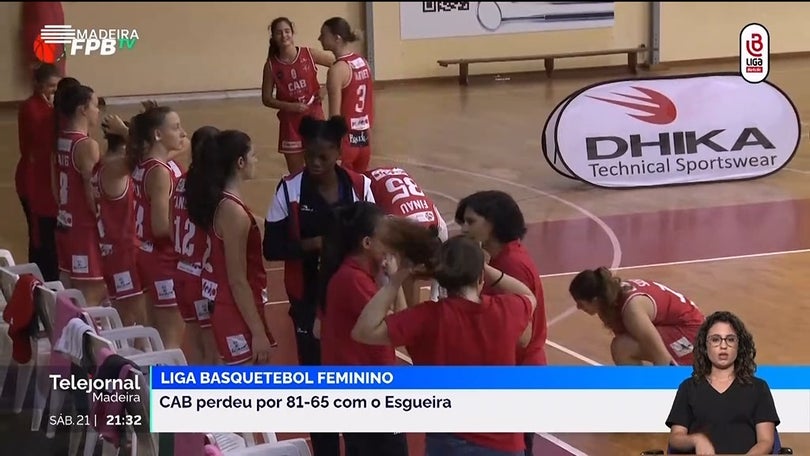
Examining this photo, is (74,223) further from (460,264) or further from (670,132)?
(670,132)

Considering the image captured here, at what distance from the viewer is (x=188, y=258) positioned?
4.14 metres

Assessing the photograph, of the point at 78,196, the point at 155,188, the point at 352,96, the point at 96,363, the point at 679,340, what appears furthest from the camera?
the point at 352,96

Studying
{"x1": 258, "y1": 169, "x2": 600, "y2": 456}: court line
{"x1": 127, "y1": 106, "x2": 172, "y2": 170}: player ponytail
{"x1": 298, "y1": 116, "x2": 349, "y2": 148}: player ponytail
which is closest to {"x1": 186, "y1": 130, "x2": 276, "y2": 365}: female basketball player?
{"x1": 298, "y1": 116, "x2": 349, "y2": 148}: player ponytail

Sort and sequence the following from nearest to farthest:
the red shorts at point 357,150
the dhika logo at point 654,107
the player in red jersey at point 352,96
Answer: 1. the player in red jersey at point 352,96
2. the red shorts at point 357,150
3. the dhika logo at point 654,107

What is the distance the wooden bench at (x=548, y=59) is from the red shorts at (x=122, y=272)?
214cm

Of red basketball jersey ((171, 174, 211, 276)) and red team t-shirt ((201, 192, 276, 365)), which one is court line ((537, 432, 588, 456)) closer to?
red team t-shirt ((201, 192, 276, 365))

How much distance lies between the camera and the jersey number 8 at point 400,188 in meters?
4.59

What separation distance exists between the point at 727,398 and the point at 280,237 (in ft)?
4.85

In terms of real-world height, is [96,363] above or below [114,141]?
below

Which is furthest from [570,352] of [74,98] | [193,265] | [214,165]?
[74,98]

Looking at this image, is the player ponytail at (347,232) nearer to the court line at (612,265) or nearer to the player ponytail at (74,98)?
the court line at (612,265)

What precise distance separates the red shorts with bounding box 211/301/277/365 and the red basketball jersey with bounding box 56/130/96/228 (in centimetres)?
131

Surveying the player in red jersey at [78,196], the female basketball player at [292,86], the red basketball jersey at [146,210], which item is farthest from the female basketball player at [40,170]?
the female basketball player at [292,86]

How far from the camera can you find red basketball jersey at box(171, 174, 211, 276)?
401 cm
